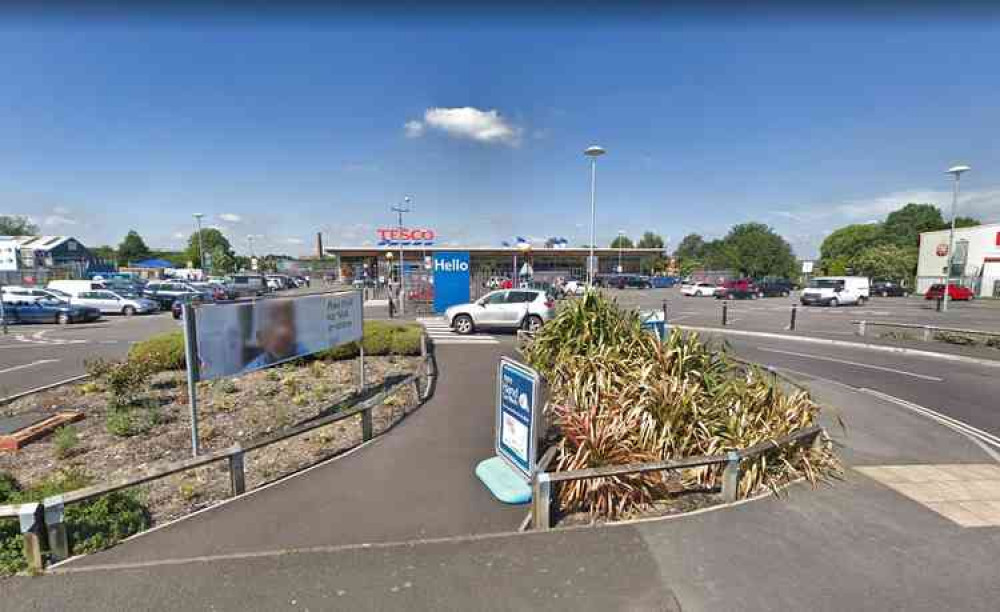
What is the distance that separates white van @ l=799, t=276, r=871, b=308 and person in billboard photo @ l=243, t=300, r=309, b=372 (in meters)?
34.9

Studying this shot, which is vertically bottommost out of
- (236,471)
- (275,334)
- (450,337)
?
(450,337)

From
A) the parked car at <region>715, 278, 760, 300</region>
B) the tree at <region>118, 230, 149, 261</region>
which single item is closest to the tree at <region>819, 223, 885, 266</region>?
the parked car at <region>715, 278, 760, 300</region>

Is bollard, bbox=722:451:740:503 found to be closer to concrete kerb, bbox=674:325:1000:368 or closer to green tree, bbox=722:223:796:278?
concrete kerb, bbox=674:325:1000:368

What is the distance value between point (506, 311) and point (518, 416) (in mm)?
10396

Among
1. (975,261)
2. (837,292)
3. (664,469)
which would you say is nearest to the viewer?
(664,469)

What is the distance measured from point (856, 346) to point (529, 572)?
14508mm

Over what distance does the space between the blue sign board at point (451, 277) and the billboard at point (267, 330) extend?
40.0 feet

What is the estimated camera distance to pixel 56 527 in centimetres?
293

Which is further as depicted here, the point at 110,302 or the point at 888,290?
the point at 888,290

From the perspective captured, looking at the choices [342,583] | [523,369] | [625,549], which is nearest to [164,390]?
[342,583]

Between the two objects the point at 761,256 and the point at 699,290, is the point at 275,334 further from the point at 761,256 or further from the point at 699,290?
the point at 761,256

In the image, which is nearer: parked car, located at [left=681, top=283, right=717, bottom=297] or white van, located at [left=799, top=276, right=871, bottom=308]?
white van, located at [left=799, top=276, right=871, bottom=308]

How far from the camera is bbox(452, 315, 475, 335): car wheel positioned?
14555 mm

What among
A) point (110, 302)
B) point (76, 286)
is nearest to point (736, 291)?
point (110, 302)
